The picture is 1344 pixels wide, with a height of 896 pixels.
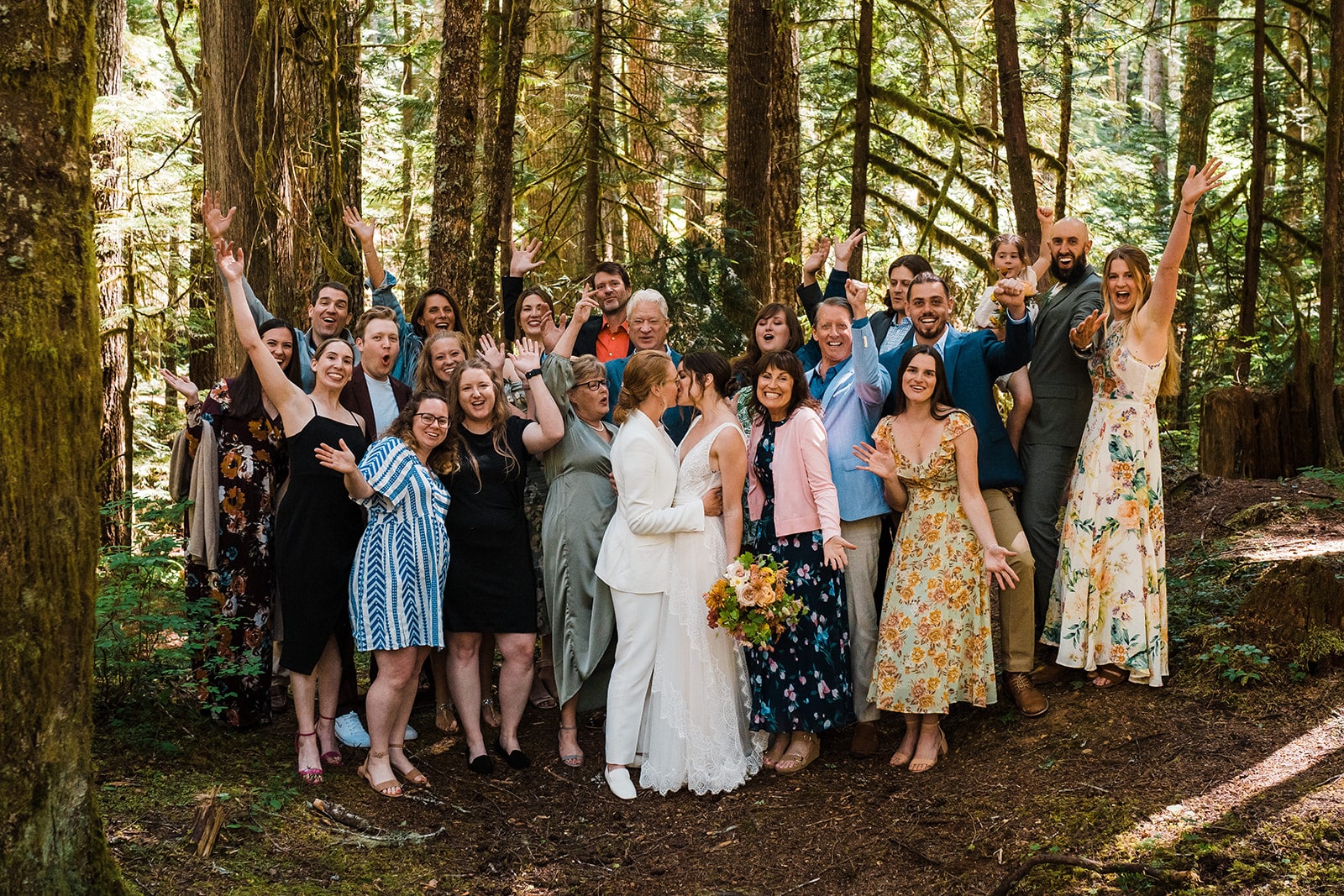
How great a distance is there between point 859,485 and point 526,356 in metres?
2.06

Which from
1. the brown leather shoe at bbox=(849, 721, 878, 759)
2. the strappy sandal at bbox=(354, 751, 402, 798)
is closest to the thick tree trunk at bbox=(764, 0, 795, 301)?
the brown leather shoe at bbox=(849, 721, 878, 759)

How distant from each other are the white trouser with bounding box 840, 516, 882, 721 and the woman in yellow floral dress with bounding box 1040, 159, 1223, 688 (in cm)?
102

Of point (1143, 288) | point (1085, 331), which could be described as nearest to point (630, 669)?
point (1085, 331)

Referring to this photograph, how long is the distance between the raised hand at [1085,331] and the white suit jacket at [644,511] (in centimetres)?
227

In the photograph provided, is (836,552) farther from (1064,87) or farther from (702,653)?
(1064,87)

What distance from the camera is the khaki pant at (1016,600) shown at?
5.66 metres

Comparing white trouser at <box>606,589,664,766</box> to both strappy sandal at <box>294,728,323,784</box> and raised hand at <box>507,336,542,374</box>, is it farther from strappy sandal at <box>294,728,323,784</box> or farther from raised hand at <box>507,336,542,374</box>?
strappy sandal at <box>294,728,323,784</box>

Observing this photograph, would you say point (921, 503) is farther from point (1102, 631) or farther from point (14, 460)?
point (14, 460)

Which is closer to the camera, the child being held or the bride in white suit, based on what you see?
the bride in white suit

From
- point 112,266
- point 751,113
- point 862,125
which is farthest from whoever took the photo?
point 112,266

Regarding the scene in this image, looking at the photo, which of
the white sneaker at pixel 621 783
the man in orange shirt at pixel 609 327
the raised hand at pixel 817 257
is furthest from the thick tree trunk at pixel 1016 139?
the white sneaker at pixel 621 783

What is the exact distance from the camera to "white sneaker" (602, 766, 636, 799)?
18.2ft

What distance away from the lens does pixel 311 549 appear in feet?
17.8

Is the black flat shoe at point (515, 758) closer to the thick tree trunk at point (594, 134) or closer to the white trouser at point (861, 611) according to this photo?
the white trouser at point (861, 611)
